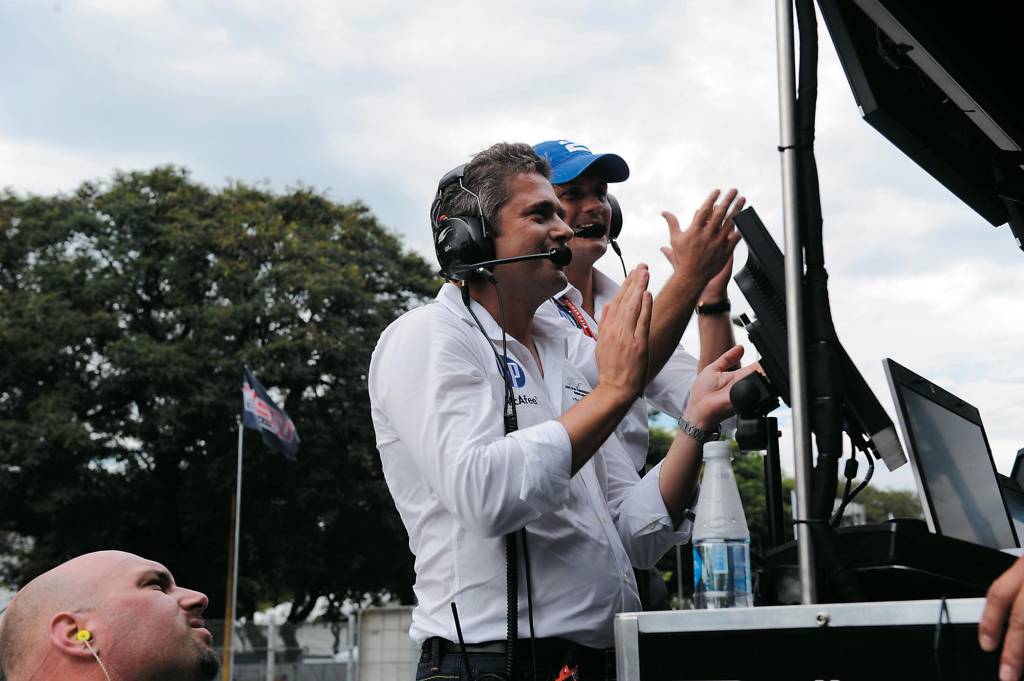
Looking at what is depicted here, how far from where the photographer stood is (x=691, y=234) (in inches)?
83.7

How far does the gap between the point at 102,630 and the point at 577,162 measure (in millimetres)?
1916

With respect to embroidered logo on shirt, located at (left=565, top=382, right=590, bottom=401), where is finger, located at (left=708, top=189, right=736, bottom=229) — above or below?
above

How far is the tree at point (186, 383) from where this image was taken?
24.6 meters

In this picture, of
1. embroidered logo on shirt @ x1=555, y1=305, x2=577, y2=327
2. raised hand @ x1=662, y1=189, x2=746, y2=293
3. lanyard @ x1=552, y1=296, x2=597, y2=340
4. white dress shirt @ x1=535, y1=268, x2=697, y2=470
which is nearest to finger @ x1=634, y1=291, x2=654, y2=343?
raised hand @ x1=662, y1=189, x2=746, y2=293

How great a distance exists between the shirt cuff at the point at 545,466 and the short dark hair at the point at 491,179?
2.34ft

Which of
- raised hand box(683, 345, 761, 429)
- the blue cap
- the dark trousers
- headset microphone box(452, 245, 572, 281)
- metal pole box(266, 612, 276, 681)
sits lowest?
metal pole box(266, 612, 276, 681)

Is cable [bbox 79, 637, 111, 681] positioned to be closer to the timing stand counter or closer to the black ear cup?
the black ear cup

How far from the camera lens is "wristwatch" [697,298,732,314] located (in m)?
2.77

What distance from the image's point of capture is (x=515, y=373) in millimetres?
2471

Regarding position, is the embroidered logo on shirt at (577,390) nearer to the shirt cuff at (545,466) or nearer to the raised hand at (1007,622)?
the shirt cuff at (545,466)

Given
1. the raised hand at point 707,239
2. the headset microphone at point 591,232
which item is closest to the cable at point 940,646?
Answer: the raised hand at point 707,239

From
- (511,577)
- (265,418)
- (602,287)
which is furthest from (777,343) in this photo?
(265,418)

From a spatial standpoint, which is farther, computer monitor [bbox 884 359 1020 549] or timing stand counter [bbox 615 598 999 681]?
computer monitor [bbox 884 359 1020 549]

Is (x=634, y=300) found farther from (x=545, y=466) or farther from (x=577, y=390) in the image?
(x=577, y=390)
